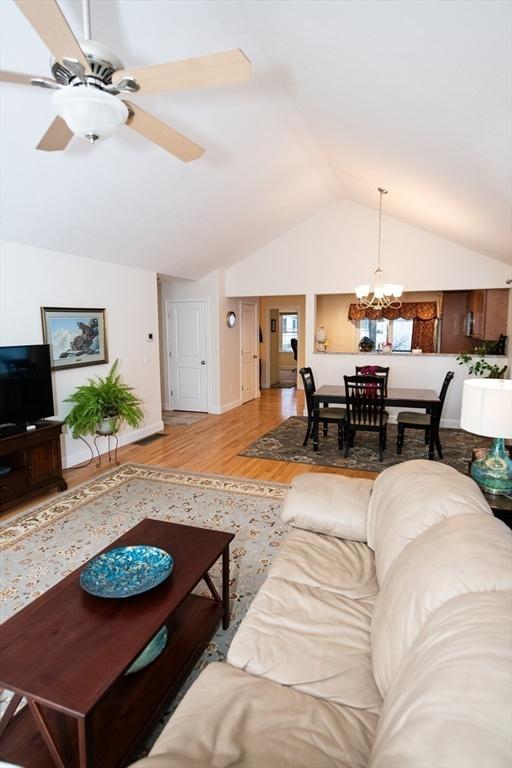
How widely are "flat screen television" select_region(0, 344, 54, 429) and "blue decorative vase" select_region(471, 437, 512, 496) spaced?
11.8ft

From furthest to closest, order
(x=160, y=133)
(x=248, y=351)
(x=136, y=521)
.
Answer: (x=248, y=351), (x=136, y=521), (x=160, y=133)

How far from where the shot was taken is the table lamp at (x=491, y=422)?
1.98 meters

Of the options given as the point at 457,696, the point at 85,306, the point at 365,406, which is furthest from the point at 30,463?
the point at 457,696

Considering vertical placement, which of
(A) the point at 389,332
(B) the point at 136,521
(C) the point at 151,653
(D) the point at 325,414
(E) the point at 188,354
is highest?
(A) the point at 389,332

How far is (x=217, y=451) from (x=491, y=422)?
12.0 ft

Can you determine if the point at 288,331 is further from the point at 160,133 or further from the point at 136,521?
the point at 160,133

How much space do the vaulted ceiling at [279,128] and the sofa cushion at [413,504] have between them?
1749 mm

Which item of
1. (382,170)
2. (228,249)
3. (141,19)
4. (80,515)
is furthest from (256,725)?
(228,249)

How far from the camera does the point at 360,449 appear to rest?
17.3ft

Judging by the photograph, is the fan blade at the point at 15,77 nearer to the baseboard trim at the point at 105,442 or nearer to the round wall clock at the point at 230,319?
the baseboard trim at the point at 105,442

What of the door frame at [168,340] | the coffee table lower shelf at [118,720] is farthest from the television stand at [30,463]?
the door frame at [168,340]

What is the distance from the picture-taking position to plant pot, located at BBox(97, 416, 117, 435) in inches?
176

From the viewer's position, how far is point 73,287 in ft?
15.1

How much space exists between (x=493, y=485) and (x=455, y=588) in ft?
4.37
